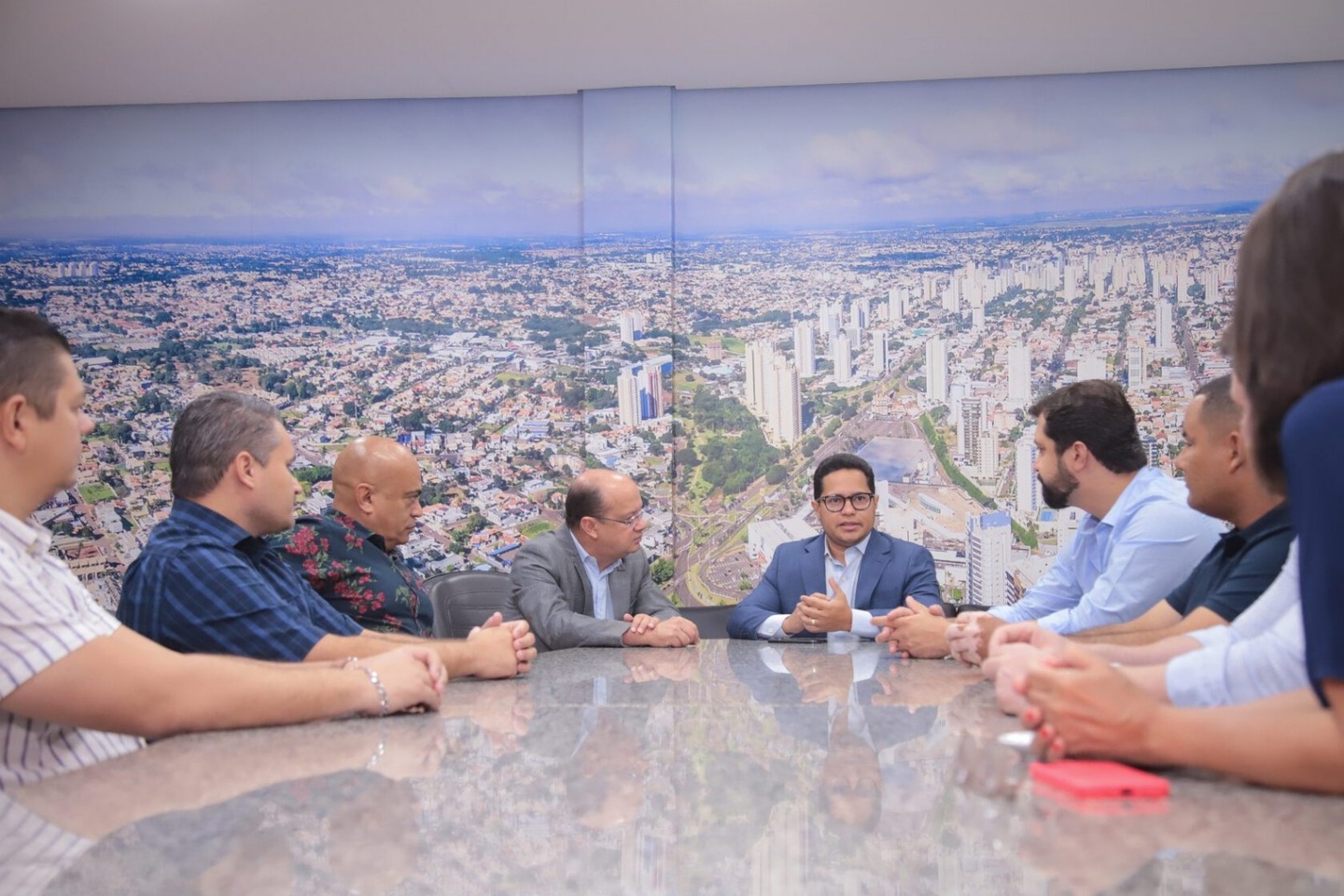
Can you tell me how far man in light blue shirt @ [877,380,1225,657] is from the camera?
294cm

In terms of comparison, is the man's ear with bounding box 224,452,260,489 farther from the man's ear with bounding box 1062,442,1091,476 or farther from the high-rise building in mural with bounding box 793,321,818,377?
the high-rise building in mural with bounding box 793,321,818,377

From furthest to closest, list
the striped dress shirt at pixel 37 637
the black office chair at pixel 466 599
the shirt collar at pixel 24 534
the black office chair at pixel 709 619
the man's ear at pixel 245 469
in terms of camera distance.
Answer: the black office chair at pixel 709 619 < the black office chair at pixel 466 599 < the man's ear at pixel 245 469 < the shirt collar at pixel 24 534 < the striped dress shirt at pixel 37 637

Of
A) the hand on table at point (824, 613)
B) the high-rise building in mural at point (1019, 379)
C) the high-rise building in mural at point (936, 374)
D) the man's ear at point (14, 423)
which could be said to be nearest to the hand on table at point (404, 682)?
the man's ear at point (14, 423)

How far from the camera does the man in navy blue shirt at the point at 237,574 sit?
219cm

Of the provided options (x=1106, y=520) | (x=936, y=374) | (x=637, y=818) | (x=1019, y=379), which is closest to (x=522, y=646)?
(x=637, y=818)

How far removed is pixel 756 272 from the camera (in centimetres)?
520

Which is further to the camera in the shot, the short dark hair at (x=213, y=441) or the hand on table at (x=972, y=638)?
the hand on table at (x=972, y=638)

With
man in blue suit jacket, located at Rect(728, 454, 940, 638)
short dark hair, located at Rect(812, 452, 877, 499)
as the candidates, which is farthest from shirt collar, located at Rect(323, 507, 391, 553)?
short dark hair, located at Rect(812, 452, 877, 499)

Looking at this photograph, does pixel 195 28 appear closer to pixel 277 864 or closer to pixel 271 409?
pixel 271 409

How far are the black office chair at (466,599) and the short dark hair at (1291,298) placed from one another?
3.07 metres

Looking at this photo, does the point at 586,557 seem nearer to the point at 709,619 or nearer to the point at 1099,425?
the point at 709,619

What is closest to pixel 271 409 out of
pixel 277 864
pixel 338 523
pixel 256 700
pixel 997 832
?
pixel 338 523

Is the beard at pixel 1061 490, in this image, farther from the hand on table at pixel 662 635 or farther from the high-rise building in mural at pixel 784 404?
the high-rise building in mural at pixel 784 404

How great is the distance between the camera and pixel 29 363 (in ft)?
5.27
